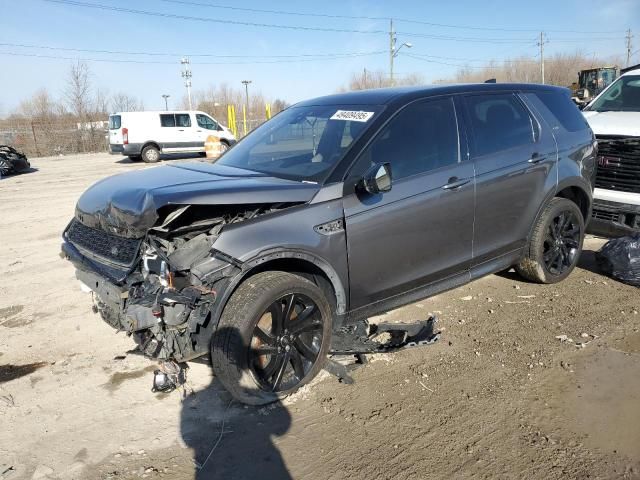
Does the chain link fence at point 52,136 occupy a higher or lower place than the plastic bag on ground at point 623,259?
higher

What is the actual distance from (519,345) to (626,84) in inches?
212

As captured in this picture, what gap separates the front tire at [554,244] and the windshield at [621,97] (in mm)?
2765

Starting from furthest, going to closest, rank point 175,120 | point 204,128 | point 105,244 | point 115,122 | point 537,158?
1. point 204,128
2. point 175,120
3. point 115,122
4. point 537,158
5. point 105,244

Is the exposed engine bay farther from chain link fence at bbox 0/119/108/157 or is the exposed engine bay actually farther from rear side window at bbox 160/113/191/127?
chain link fence at bbox 0/119/108/157

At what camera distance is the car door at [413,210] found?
341 cm

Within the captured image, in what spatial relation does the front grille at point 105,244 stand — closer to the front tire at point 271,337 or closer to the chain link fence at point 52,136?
the front tire at point 271,337

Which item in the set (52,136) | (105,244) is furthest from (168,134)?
(105,244)

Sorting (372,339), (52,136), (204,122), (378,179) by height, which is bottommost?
(372,339)

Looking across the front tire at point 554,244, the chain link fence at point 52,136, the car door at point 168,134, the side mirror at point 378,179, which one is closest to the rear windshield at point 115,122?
the car door at point 168,134

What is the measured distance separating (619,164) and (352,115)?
397 cm

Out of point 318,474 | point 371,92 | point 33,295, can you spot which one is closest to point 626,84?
point 371,92

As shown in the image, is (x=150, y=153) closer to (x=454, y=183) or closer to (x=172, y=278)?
(x=454, y=183)

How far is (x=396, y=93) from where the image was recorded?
3.92 metres

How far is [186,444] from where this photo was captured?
114 inches
